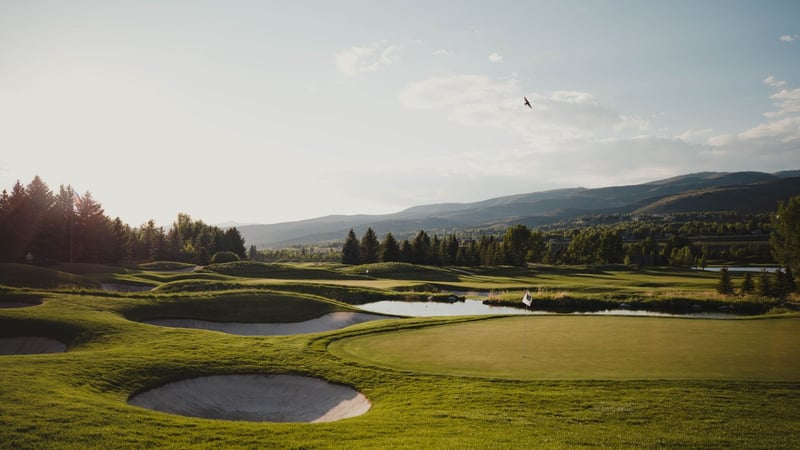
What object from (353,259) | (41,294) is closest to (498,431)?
(41,294)

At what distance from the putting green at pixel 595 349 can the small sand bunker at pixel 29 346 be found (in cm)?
1278

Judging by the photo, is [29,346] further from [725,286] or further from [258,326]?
[725,286]

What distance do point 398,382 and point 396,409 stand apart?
8.60ft

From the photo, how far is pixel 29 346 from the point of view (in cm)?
2139

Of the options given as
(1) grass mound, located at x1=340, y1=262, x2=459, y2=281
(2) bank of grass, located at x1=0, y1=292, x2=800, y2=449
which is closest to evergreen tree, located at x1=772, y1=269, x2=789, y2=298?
(1) grass mound, located at x1=340, y1=262, x2=459, y2=281

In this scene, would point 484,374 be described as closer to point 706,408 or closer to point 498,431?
point 498,431

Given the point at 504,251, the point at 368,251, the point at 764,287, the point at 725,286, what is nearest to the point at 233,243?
the point at 368,251

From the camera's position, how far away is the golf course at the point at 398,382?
1088cm

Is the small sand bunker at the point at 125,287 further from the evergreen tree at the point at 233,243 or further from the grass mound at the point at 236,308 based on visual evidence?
the evergreen tree at the point at 233,243

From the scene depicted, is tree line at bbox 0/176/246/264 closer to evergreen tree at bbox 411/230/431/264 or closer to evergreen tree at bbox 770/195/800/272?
evergreen tree at bbox 411/230/431/264

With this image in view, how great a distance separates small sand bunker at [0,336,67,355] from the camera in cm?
2109

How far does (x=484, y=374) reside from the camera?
→ 651 inches

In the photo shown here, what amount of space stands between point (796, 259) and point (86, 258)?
10098cm

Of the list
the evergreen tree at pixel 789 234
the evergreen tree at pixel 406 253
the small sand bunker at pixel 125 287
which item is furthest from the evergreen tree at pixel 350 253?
the evergreen tree at pixel 789 234
